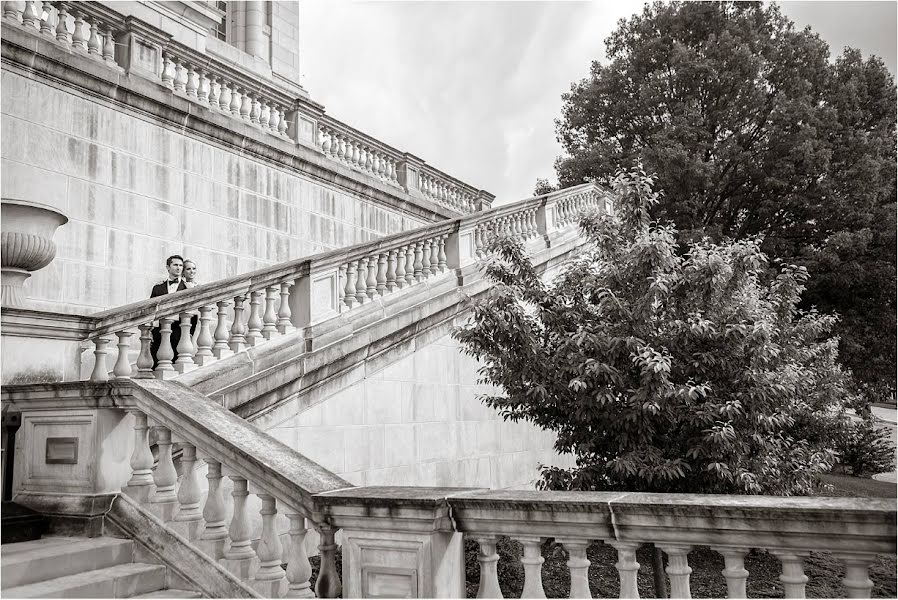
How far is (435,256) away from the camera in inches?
404

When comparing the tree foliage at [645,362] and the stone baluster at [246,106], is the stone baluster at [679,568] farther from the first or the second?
the stone baluster at [246,106]

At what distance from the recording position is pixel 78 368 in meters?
5.77

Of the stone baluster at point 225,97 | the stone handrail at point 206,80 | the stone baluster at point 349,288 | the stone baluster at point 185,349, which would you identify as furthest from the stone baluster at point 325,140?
the stone baluster at point 185,349

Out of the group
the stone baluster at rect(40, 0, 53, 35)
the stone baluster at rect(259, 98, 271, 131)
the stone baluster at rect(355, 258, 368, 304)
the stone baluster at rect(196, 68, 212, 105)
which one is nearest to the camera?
the stone baluster at rect(355, 258, 368, 304)

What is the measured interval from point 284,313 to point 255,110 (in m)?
6.26

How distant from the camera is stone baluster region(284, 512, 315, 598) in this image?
4.00 metres

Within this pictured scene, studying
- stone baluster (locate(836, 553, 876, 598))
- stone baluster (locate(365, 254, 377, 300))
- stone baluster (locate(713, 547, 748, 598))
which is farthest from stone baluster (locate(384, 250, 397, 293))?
stone baluster (locate(836, 553, 876, 598))

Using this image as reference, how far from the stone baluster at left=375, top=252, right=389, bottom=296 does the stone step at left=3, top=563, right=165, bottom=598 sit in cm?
474

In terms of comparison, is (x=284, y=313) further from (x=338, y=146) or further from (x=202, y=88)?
(x=338, y=146)

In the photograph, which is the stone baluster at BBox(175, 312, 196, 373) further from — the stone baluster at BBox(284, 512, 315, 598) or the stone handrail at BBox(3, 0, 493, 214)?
the stone handrail at BBox(3, 0, 493, 214)

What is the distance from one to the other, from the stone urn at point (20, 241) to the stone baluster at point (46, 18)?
14.2 ft

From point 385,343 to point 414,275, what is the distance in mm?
1453

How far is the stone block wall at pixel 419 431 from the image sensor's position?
303 inches

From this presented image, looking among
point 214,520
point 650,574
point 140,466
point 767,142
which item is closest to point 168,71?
point 140,466
